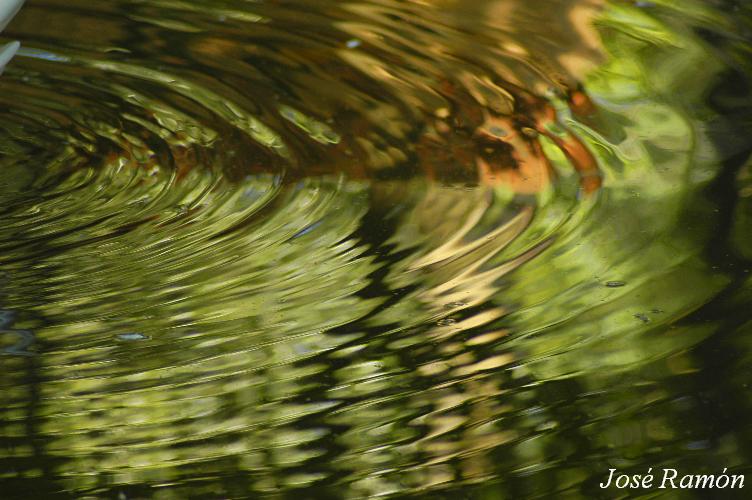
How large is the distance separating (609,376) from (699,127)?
0.44 meters

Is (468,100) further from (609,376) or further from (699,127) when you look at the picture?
(609,376)

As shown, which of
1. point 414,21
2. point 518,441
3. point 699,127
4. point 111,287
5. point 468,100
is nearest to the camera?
point 518,441

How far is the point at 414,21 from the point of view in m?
1.23

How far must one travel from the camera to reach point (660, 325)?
24.5 inches

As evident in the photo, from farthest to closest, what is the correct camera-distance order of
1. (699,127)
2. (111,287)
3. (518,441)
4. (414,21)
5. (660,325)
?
(414,21)
(699,127)
(111,287)
(660,325)
(518,441)

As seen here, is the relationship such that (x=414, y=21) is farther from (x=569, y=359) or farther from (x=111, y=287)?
(x=569, y=359)

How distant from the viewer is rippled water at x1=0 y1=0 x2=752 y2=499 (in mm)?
530

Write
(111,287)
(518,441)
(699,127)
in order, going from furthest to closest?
(699,127) → (111,287) → (518,441)

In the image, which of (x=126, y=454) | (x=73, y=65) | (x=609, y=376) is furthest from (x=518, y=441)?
(x=73, y=65)

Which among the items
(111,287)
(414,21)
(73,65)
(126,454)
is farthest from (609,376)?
(73,65)

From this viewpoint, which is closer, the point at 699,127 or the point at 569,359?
the point at 569,359

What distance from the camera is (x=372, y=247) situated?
0.79m

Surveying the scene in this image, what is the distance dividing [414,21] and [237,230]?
465mm

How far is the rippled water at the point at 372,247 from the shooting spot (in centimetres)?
53
